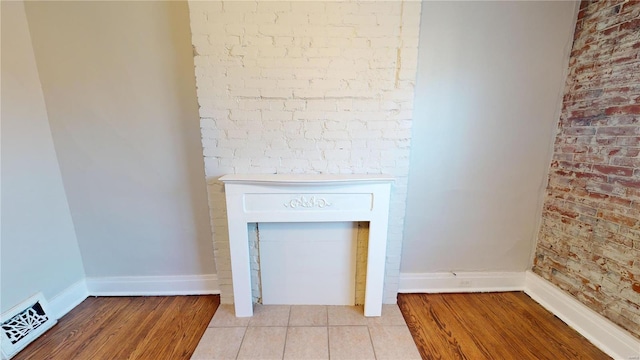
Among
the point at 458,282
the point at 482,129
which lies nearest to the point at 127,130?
the point at 482,129

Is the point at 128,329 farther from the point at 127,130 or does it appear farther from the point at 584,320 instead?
the point at 584,320

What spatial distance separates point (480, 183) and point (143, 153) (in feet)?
8.94

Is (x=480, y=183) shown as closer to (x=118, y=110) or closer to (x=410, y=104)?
(x=410, y=104)

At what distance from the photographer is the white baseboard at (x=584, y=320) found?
1535mm

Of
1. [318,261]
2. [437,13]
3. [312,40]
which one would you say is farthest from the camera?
[318,261]

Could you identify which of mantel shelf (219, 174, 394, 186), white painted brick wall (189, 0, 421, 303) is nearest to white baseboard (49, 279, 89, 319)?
white painted brick wall (189, 0, 421, 303)

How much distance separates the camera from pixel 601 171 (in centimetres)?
169

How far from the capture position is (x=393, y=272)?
202cm

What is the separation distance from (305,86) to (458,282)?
209cm

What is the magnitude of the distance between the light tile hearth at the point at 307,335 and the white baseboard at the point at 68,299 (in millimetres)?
1200

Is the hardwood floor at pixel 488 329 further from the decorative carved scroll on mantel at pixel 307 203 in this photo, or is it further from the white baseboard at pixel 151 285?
the white baseboard at pixel 151 285

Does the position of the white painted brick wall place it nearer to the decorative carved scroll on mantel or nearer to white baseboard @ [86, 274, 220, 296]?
the decorative carved scroll on mantel

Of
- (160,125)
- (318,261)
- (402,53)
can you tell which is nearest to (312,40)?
(402,53)

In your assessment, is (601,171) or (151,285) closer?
(601,171)
